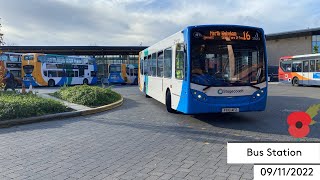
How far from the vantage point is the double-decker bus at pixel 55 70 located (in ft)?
93.5

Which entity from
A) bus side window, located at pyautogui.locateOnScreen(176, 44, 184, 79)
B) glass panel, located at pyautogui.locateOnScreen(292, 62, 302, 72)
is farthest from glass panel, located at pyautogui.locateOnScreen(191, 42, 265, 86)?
glass panel, located at pyautogui.locateOnScreen(292, 62, 302, 72)

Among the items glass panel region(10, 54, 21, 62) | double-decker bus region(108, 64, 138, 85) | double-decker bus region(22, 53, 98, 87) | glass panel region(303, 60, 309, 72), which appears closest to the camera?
glass panel region(303, 60, 309, 72)

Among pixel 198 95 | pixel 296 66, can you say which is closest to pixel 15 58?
pixel 198 95

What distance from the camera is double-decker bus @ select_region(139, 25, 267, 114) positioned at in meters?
7.96

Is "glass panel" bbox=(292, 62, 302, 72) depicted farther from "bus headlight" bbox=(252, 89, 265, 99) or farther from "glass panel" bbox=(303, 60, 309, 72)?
"bus headlight" bbox=(252, 89, 265, 99)

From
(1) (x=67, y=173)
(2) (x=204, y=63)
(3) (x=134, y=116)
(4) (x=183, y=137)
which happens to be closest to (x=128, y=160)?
(1) (x=67, y=173)

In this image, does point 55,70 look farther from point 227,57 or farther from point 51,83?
point 227,57

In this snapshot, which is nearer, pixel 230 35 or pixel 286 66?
pixel 230 35

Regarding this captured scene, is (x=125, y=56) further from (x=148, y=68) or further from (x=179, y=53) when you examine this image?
(x=179, y=53)

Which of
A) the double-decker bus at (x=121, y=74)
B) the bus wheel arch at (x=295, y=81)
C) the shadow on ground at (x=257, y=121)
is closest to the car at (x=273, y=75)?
the bus wheel arch at (x=295, y=81)

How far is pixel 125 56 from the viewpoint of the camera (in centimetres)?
5212

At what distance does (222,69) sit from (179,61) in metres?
1.36
